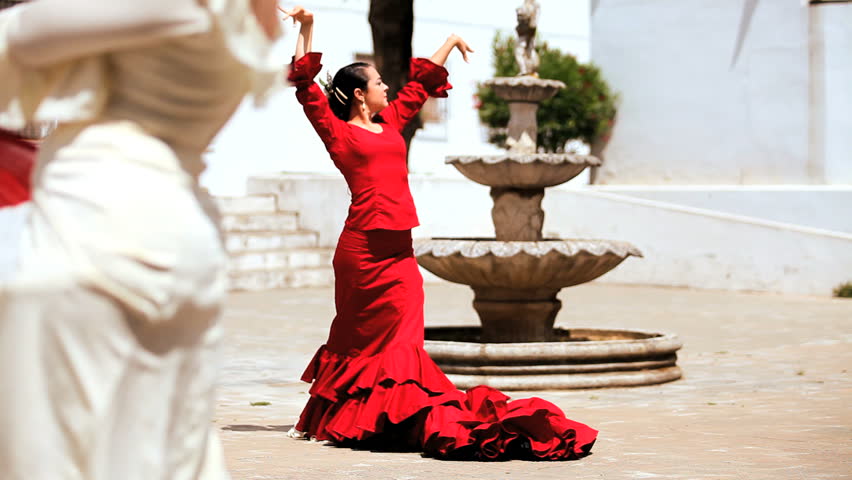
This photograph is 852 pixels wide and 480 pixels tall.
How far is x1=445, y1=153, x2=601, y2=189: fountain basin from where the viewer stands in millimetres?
9383

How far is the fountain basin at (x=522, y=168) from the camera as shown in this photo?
9.38 m

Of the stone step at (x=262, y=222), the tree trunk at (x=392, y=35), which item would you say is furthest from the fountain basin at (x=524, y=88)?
the stone step at (x=262, y=222)

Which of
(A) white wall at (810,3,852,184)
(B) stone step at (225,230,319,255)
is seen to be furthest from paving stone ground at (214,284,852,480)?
(A) white wall at (810,3,852,184)

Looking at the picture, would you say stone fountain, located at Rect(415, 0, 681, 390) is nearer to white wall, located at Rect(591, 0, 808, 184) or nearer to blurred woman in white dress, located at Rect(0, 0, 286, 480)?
blurred woman in white dress, located at Rect(0, 0, 286, 480)

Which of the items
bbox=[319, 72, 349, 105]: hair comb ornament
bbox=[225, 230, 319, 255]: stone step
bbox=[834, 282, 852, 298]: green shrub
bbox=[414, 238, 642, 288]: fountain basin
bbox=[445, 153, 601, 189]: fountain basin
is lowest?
bbox=[834, 282, 852, 298]: green shrub

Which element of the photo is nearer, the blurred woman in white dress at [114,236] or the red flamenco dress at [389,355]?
the blurred woman in white dress at [114,236]

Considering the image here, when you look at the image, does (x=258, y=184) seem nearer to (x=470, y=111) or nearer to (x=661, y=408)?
(x=470, y=111)

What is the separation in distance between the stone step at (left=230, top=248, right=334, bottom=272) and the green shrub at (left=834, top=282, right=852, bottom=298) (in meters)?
6.33

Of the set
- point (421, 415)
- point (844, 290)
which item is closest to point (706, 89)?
point (844, 290)

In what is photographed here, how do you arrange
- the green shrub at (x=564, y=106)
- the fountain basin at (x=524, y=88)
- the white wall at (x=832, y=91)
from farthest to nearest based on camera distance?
the green shrub at (x=564, y=106)
the white wall at (x=832, y=91)
the fountain basin at (x=524, y=88)

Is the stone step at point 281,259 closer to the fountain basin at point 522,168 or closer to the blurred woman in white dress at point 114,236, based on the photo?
the fountain basin at point 522,168

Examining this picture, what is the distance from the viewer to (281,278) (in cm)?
1772

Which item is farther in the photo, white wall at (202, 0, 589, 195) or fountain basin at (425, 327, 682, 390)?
white wall at (202, 0, 589, 195)

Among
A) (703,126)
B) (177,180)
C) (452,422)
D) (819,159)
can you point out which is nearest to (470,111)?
(703,126)
